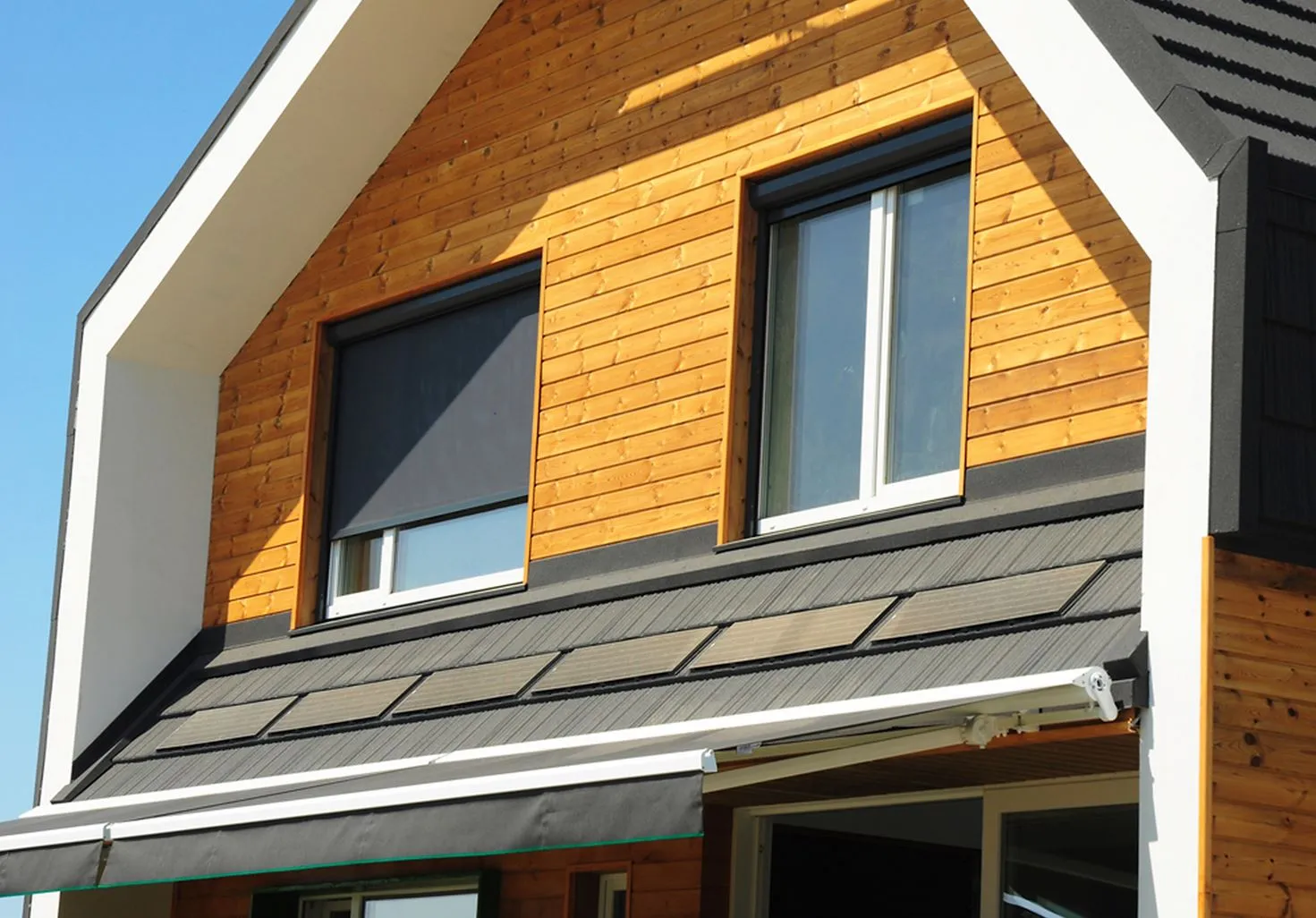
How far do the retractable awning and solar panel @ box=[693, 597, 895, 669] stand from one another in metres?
0.48

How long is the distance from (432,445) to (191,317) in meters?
2.37

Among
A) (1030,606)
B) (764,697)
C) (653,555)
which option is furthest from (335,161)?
(1030,606)

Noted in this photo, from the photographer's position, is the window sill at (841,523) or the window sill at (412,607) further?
the window sill at (412,607)

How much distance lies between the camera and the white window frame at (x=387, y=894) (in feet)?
38.6

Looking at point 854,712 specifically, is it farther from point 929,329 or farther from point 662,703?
point 929,329

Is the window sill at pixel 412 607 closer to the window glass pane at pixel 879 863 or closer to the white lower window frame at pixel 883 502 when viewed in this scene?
the white lower window frame at pixel 883 502

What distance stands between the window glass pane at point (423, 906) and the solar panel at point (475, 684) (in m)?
1.22

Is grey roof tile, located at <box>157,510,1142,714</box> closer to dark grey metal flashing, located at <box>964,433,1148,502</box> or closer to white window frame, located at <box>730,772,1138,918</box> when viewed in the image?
dark grey metal flashing, located at <box>964,433,1148,502</box>

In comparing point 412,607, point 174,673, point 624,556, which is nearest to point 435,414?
point 412,607

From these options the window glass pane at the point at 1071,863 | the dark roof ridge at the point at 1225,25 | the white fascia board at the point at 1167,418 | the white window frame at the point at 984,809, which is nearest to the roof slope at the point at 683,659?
the white fascia board at the point at 1167,418

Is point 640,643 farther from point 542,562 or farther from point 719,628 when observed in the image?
point 542,562

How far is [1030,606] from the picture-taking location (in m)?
8.20

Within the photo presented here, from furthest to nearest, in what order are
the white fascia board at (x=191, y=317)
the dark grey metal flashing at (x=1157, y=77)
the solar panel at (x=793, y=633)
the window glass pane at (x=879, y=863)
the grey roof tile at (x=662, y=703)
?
the white fascia board at (x=191, y=317) < the window glass pane at (x=879, y=863) < the solar panel at (x=793, y=633) < the grey roof tile at (x=662, y=703) < the dark grey metal flashing at (x=1157, y=77)

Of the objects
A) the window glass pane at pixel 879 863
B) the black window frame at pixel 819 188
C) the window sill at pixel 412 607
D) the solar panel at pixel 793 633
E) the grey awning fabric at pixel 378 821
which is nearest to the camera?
the grey awning fabric at pixel 378 821
